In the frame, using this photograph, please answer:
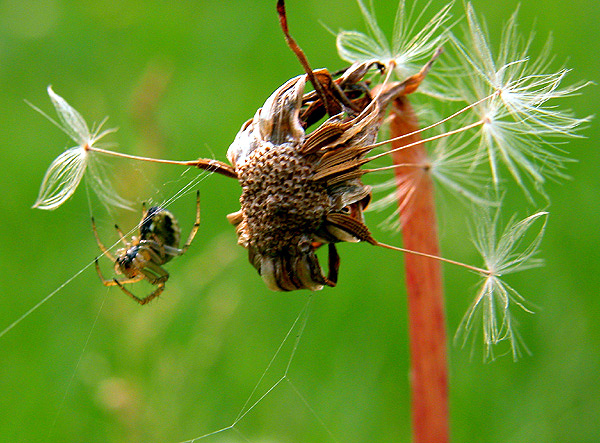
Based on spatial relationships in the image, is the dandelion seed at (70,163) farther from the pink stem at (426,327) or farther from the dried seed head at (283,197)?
the pink stem at (426,327)

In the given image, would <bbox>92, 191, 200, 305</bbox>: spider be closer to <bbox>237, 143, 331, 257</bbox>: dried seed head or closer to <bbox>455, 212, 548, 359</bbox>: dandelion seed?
<bbox>237, 143, 331, 257</bbox>: dried seed head

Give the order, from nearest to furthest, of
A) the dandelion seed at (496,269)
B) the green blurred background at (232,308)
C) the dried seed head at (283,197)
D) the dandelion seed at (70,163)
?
the dried seed head at (283,197) → the dandelion seed at (496,269) → the dandelion seed at (70,163) → the green blurred background at (232,308)

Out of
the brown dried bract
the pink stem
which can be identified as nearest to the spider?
the brown dried bract

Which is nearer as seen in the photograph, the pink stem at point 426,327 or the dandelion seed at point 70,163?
the dandelion seed at point 70,163

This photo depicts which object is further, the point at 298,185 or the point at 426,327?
the point at 426,327

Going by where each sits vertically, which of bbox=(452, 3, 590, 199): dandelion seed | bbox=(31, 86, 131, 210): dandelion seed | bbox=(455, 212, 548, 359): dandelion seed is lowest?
bbox=(455, 212, 548, 359): dandelion seed

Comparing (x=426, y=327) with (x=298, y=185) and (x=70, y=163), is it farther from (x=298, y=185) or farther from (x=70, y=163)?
(x=70, y=163)

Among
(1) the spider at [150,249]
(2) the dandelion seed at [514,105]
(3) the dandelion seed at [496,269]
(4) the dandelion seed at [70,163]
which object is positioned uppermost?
(4) the dandelion seed at [70,163]

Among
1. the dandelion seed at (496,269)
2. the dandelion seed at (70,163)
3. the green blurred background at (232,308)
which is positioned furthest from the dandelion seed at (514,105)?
the dandelion seed at (70,163)

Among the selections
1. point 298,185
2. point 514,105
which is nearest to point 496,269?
→ point 514,105

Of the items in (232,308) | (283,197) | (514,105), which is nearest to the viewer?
(283,197)
